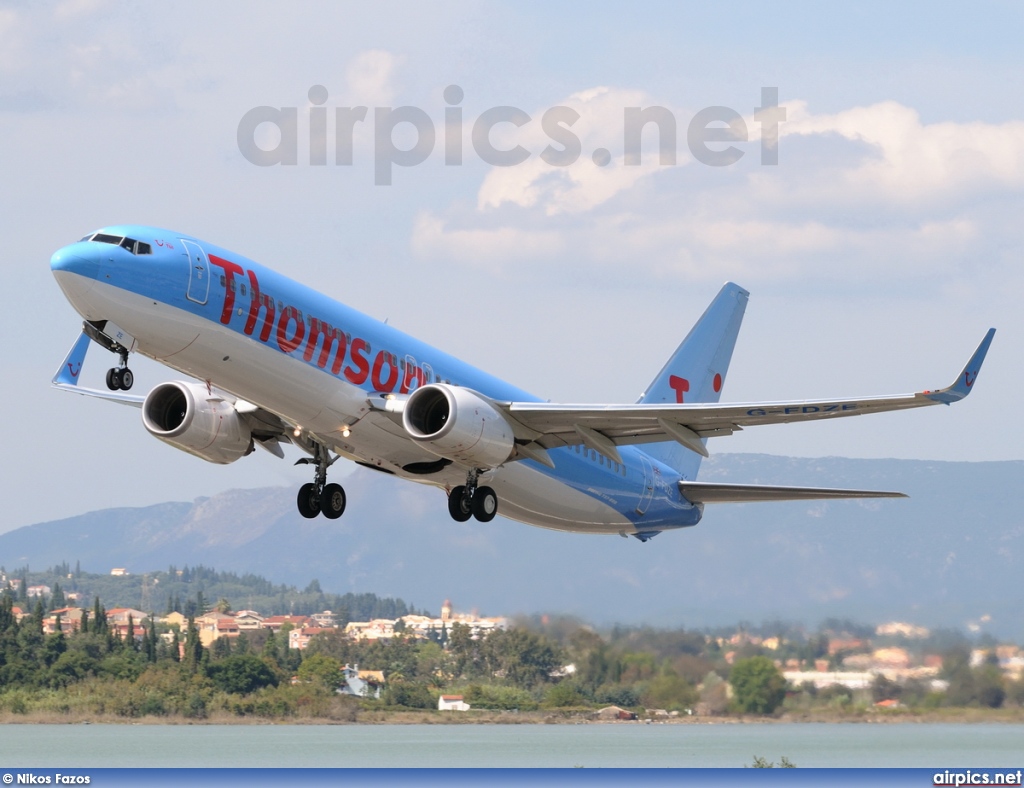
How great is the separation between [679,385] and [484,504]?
10.7m

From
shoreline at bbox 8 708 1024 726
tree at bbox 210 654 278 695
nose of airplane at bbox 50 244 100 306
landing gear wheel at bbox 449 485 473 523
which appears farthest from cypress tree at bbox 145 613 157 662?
nose of airplane at bbox 50 244 100 306

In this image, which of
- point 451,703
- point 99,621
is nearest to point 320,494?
point 451,703

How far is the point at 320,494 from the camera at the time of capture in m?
33.2

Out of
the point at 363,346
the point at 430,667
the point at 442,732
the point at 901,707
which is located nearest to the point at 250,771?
the point at 430,667

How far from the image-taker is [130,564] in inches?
7800

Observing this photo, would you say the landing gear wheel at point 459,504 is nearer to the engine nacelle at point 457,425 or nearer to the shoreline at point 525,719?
the engine nacelle at point 457,425

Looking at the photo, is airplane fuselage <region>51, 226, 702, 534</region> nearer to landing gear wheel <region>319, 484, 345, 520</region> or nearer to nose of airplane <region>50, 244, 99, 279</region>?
nose of airplane <region>50, 244, 99, 279</region>

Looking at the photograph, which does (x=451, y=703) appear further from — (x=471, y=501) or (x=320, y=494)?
(x=471, y=501)

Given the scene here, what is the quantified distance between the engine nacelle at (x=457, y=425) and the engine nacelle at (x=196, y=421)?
13.0 ft

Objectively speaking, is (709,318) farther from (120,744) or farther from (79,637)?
(120,744)

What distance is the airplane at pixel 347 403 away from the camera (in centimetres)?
2697

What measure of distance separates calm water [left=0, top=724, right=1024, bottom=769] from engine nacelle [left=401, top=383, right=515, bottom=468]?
4705cm

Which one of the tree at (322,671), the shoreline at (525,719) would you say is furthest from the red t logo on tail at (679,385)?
the tree at (322,671)

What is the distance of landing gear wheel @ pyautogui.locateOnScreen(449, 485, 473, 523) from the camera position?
3197 cm
